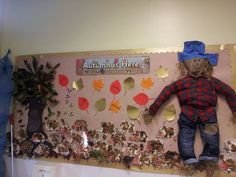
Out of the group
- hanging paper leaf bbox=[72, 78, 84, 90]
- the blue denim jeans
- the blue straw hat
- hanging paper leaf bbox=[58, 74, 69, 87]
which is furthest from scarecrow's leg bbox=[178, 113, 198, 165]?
hanging paper leaf bbox=[58, 74, 69, 87]

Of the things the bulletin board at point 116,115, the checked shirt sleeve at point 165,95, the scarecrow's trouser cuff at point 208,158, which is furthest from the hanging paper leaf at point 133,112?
the scarecrow's trouser cuff at point 208,158

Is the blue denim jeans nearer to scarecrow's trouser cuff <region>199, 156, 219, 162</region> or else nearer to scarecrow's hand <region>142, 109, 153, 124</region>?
scarecrow's trouser cuff <region>199, 156, 219, 162</region>

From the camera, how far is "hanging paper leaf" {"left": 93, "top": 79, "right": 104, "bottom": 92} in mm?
2068

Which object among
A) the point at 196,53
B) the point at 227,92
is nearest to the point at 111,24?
the point at 196,53

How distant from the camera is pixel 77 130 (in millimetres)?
2111

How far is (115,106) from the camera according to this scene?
2016 millimetres

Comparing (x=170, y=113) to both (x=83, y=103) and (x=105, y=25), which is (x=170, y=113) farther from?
(x=105, y=25)

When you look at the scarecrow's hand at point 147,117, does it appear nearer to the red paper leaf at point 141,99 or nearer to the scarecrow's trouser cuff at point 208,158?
the red paper leaf at point 141,99

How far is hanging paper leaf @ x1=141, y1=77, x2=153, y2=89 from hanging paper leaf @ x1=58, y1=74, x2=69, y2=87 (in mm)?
640

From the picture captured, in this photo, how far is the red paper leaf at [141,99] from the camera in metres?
1.94

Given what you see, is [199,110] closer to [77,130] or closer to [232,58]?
[232,58]

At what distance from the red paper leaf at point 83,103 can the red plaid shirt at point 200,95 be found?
25.4 inches

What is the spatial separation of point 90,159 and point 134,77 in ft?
2.36

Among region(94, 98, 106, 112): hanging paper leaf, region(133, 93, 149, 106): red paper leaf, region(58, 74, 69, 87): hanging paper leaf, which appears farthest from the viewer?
region(58, 74, 69, 87): hanging paper leaf
